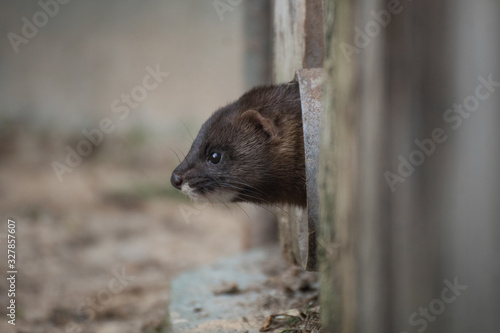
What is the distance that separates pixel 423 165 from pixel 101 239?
237 inches

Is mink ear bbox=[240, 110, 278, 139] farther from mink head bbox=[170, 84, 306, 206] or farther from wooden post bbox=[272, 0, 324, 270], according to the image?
wooden post bbox=[272, 0, 324, 270]

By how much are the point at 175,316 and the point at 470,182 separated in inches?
92.8

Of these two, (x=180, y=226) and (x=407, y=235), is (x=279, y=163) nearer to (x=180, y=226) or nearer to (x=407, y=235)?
(x=407, y=235)

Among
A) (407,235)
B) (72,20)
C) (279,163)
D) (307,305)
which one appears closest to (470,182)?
(407,235)

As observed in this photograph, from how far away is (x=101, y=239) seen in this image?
24.6 ft
